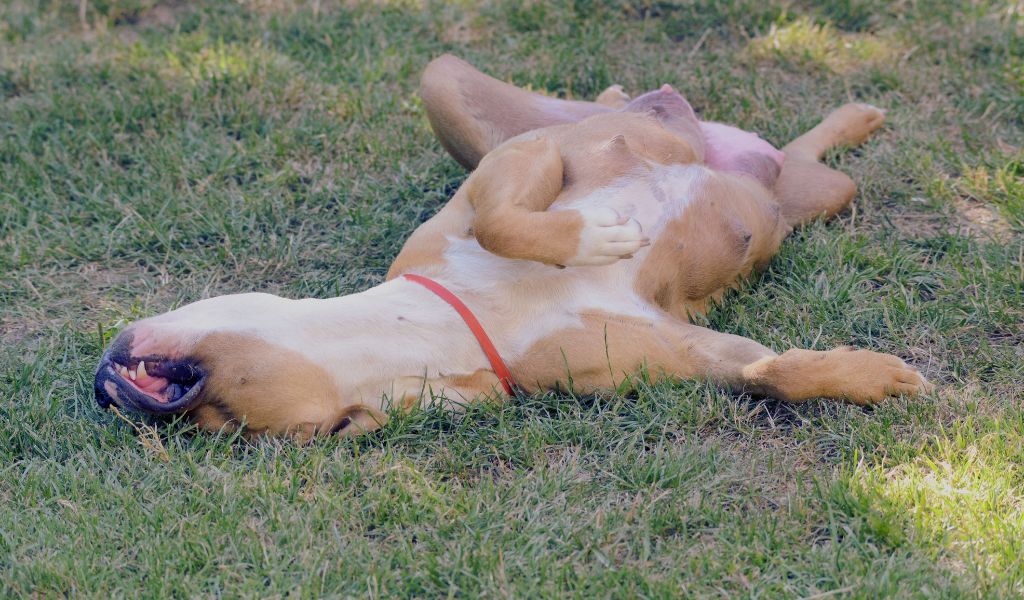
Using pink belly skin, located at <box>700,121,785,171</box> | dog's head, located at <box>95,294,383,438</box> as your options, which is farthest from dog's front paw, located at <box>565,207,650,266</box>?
pink belly skin, located at <box>700,121,785,171</box>

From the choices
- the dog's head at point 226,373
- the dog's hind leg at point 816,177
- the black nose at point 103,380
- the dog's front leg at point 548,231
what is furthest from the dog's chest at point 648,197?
the black nose at point 103,380

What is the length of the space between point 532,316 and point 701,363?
0.59 metres

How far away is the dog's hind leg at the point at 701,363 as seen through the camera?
3555 mm

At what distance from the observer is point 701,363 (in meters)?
3.71

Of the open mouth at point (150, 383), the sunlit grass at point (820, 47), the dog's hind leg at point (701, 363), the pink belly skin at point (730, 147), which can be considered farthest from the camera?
the sunlit grass at point (820, 47)

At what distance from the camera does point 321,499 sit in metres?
3.28

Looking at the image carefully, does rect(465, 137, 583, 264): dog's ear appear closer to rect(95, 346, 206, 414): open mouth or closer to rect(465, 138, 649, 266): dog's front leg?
rect(465, 138, 649, 266): dog's front leg

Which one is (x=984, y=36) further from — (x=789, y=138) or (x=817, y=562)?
(x=817, y=562)

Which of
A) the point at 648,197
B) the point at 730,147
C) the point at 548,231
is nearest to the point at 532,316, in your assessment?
the point at 548,231

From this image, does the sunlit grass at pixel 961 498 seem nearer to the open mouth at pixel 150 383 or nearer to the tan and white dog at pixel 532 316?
the tan and white dog at pixel 532 316

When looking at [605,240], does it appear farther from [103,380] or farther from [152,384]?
[103,380]

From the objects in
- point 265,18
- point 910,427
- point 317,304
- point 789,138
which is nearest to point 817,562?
point 910,427

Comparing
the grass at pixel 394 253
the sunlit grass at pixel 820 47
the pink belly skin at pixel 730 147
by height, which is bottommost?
the grass at pixel 394 253

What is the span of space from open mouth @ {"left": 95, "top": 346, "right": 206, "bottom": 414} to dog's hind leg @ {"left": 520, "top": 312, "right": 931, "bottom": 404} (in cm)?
106
